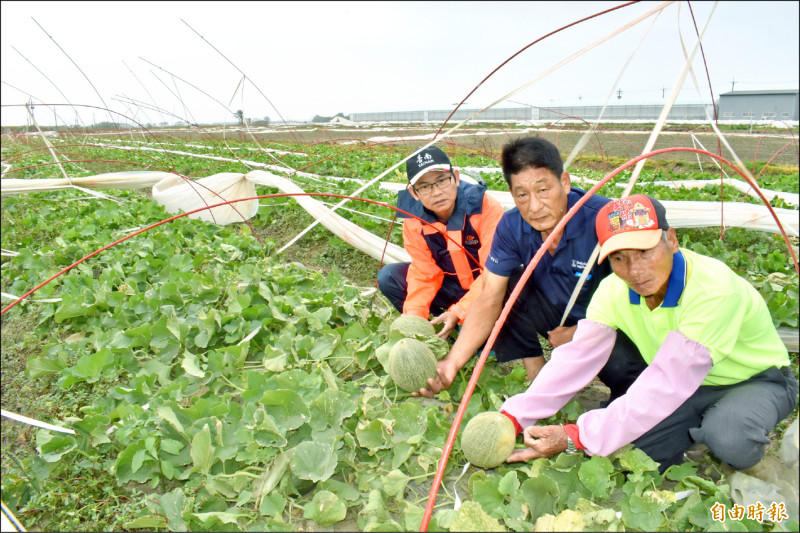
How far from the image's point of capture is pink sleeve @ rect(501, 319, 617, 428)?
2035mm

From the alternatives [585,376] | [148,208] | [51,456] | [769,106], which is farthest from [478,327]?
[769,106]

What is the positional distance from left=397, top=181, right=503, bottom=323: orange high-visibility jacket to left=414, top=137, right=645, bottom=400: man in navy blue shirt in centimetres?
30

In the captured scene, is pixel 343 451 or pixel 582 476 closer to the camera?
pixel 582 476

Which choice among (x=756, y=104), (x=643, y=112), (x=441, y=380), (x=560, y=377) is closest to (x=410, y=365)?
(x=441, y=380)

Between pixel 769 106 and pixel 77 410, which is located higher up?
pixel 769 106

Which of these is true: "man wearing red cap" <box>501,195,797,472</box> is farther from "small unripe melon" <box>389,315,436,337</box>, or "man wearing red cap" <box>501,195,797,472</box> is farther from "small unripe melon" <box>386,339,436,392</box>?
"small unripe melon" <box>389,315,436,337</box>

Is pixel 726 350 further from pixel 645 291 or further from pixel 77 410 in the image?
pixel 77 410

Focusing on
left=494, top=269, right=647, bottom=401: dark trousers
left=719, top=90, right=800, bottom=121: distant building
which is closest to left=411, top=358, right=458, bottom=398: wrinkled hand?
left=494, top=269, right=647, bottom=401: dark trousers

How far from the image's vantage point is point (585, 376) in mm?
2094

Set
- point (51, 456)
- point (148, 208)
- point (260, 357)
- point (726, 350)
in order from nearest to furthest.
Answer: point (726, 350)
point (51, 456)
point (260, 357)
point (148, 208)

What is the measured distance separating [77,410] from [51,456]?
1.64 ft

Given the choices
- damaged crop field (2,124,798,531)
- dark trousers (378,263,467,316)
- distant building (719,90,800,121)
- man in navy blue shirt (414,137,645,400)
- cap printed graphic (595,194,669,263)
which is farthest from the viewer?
distant building (719,90,800,121)

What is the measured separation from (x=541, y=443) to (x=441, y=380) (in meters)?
0.63

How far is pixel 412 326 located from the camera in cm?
273
